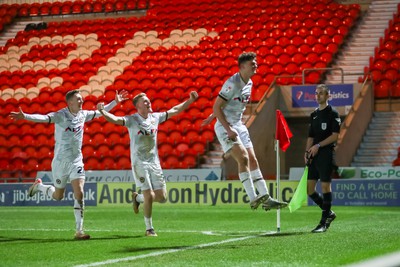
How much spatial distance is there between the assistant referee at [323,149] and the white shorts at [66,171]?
11.2 feet

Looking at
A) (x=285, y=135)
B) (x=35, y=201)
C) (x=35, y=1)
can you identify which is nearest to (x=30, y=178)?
(x=35, y=201)

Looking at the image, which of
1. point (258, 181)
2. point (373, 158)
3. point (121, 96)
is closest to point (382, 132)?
point (373, 158)

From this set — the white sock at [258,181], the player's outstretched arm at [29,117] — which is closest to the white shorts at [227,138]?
the white sock at [258,181]

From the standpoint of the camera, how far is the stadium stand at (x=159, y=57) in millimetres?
26750

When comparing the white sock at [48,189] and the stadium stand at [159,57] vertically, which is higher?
the stadium stand at [159,57]

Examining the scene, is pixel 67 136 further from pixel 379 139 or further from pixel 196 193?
pixel 379 139

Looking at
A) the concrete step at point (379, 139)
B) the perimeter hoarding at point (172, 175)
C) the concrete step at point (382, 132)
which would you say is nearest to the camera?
the perimeter hoarding at point (172, 175)

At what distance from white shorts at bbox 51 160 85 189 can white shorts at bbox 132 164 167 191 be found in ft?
2.81

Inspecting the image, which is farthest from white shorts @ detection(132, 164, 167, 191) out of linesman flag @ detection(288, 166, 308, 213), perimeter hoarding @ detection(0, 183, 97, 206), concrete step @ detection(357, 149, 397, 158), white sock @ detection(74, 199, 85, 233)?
→ concrete step @ detection(357, 149, 397, 158)

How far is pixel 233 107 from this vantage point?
10.6 m

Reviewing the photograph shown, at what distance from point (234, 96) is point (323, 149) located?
6.02 feet

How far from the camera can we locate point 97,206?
22.6m

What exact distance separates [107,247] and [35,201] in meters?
14.2

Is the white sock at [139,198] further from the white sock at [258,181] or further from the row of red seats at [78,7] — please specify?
the row of red seats at [78,7]
